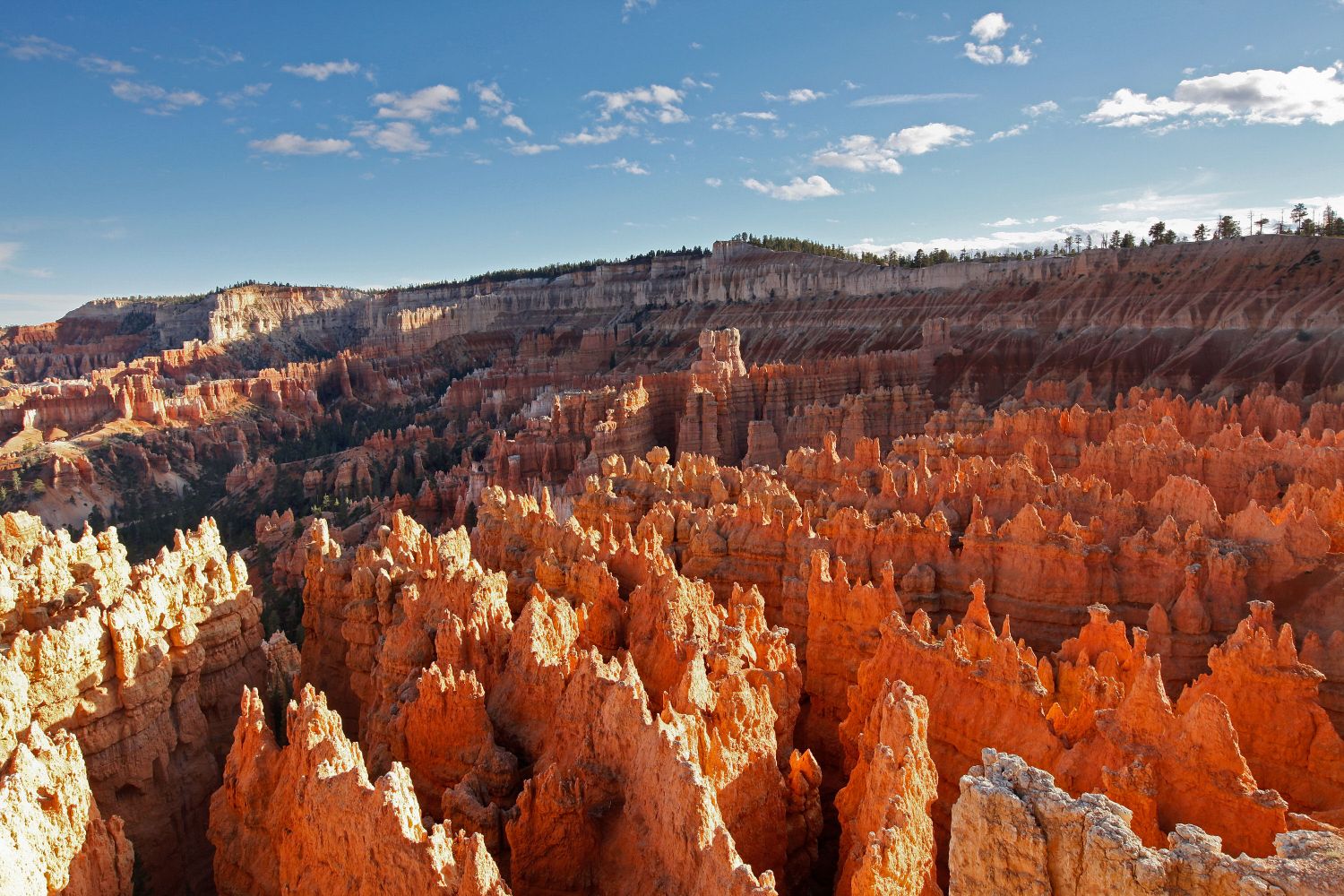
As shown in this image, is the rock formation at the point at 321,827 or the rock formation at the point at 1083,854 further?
the rock formation at the point at 321,827

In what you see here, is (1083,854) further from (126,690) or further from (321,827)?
(126,690)

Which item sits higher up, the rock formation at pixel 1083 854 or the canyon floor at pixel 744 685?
the rock formation at pixel 1083 854

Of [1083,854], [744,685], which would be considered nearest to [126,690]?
[744,685]

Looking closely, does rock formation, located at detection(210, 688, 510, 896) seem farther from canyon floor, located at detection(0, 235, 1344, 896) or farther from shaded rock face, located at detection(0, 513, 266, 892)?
shaded rock face, located at detection(0, 513, 266, 892)

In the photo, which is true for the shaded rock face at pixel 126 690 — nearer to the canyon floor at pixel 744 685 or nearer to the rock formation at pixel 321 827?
the canyon floor at pixel 744 685

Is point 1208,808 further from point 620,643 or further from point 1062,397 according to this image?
point 1062,397

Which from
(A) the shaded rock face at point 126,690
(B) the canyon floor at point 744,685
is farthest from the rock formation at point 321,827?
(A) the shaded rock face at point 126,690

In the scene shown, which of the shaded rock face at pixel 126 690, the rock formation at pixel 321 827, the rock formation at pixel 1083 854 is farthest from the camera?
the shaded rock face at pixel 126 690

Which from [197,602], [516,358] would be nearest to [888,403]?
[197,602]

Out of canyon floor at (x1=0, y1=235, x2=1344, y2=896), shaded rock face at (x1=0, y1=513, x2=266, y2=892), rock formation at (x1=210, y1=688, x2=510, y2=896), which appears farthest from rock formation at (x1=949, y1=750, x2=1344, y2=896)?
shaded rock face at (x1=0, y1=513, x2=266, y2=892)
